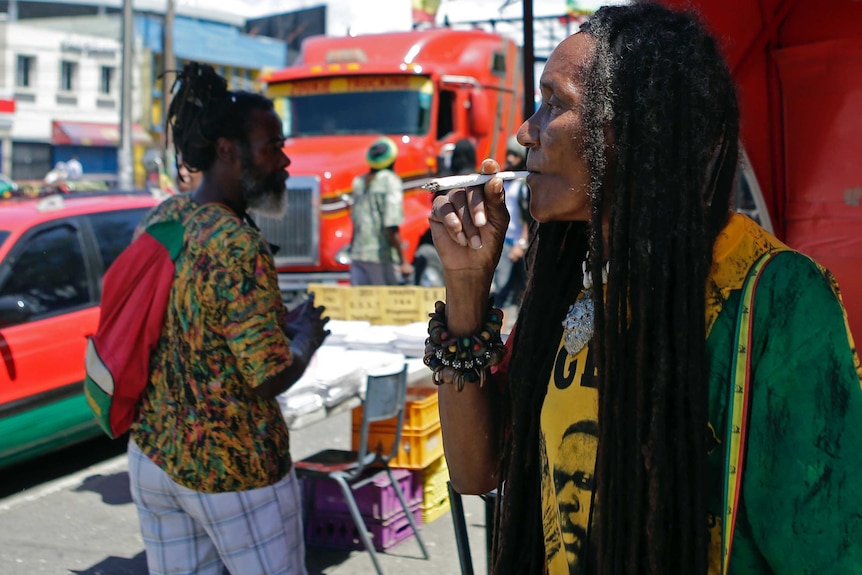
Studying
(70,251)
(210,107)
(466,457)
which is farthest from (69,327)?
(466,457)

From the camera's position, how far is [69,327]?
18.7 ft

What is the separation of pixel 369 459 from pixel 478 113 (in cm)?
795

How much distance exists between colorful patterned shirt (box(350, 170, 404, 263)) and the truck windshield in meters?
2.03

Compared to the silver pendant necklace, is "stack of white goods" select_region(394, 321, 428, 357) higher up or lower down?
lower down

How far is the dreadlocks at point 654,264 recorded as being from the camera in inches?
A: 50.8

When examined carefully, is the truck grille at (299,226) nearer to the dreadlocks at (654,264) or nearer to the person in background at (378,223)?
the person in background at (378,223)

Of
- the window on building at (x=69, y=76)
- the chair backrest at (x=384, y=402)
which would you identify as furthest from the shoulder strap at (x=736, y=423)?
the window on building at (x=69, y=76)

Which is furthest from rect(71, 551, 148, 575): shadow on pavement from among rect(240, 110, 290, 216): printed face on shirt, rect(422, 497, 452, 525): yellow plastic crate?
rect(240, 110, 290, 216): printed face on shirt

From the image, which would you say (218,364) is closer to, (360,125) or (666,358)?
(666,358)

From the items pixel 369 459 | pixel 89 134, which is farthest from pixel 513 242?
pixel 89 134

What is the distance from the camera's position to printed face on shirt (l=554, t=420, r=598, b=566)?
1451 millimetres

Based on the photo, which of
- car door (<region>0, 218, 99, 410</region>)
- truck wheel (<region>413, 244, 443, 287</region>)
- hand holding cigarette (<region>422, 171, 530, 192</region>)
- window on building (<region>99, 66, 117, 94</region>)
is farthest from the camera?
window on building (<region>99, 66, 117, 94</region>)

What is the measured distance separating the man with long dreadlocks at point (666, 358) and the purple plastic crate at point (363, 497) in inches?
124

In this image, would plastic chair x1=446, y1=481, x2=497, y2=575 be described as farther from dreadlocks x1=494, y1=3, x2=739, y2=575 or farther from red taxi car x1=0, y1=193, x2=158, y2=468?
red taxi car x1=0, y1=193, x2=158, y2=468
